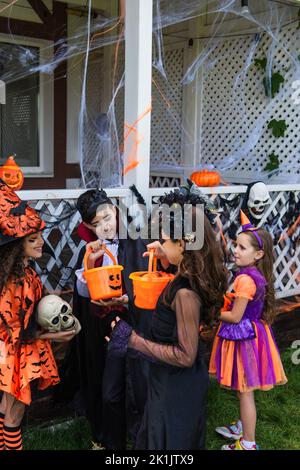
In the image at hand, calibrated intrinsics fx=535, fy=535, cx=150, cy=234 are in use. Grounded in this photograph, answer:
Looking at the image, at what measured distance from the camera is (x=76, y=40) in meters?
5.59

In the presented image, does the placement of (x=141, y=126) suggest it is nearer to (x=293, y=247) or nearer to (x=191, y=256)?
(x=191, y=256)

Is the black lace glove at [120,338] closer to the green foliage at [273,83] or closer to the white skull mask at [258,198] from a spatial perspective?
the white skull mask at [258,198]

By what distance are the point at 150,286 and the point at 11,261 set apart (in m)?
0.74

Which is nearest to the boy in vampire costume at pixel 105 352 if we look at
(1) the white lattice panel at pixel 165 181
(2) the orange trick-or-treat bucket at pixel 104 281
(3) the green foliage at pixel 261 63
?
(2) the orange trick-or-treat bucket at pixel 104 281

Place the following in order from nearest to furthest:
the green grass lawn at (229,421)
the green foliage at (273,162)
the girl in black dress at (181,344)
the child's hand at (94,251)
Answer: the girl in black dress at (181,344) < the child's hand at (94,251) < the green grass lawn at (229,421) < the green foliage at (273,162)

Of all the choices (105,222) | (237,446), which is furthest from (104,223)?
(237,446)

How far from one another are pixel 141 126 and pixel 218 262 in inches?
68.9

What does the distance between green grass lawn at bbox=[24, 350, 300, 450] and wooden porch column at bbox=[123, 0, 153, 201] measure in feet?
5.55

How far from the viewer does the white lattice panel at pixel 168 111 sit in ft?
23.7

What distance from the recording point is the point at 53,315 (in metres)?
2.74

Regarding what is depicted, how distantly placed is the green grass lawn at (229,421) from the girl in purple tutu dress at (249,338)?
1.51 ft

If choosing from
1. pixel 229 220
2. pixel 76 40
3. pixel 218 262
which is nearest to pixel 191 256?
pixel 218 262

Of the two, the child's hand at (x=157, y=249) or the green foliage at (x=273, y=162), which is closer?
the child's hand at (x=157, y=249)

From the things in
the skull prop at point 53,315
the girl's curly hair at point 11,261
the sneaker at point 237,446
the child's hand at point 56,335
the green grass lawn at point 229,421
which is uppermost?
the girl's curly hair at point 11,261
